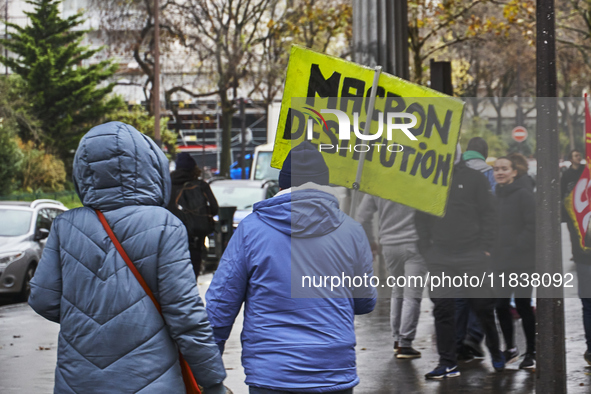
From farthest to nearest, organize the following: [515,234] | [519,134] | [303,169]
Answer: [515,234], [519,134], [303,169]

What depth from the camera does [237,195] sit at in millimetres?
18406

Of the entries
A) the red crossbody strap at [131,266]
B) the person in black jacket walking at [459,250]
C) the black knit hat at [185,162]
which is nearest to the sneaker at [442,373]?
the person in black jacket walking at [459,250]

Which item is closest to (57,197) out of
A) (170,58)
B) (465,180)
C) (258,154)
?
(170,58)

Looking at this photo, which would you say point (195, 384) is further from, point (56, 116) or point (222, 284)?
point (56, 116)

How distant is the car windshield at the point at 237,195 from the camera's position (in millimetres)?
18094

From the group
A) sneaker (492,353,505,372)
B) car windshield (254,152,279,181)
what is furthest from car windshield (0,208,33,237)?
car windshield (254,152,279,181)

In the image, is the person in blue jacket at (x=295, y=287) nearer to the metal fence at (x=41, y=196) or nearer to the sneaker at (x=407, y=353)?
the sneaker at (x=407, y=353)

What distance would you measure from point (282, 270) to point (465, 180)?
3579mm

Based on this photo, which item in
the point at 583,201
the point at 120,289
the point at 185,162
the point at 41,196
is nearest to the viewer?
the point at 120,289

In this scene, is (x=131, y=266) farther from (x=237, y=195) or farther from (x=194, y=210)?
(x=237, y=195)

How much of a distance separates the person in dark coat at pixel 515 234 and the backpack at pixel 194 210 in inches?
113

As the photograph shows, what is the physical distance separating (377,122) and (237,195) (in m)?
13.0

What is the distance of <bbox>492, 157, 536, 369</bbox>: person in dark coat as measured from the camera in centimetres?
717

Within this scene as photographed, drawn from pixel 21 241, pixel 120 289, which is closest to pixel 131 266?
pixel 120 289
